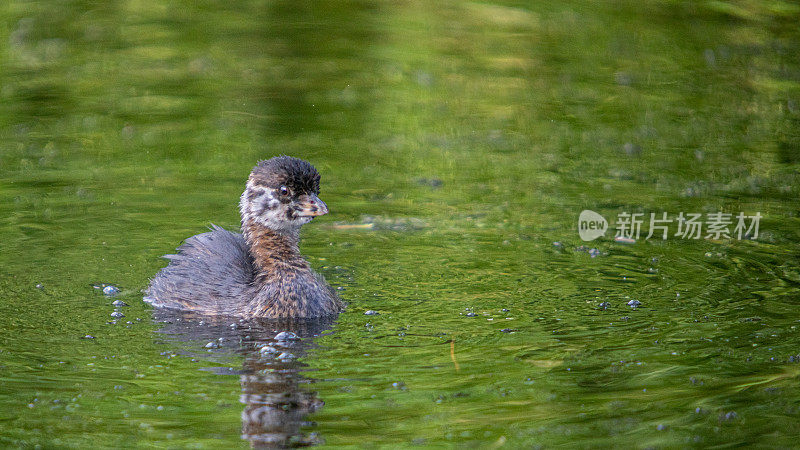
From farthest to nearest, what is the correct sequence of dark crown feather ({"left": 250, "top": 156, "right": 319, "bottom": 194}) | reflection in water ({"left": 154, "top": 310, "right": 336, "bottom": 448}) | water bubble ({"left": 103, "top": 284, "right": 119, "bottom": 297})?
water bubble ({"left": 103, "top": 284, "right": 119, "bottom": 297}) → dark crown feather ({"left": 250, "top": 156, "right": 319, "bottom": 194}) → reflection in water ({"left": 154, "top": 310, "right": 336, "bottom": 448})

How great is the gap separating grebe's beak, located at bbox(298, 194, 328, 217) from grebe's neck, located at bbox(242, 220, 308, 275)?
0.28 m

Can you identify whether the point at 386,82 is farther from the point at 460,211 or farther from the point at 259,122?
the point at 460,211

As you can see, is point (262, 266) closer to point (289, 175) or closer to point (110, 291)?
point (289, 175)

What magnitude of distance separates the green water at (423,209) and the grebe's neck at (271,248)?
1.78 feet

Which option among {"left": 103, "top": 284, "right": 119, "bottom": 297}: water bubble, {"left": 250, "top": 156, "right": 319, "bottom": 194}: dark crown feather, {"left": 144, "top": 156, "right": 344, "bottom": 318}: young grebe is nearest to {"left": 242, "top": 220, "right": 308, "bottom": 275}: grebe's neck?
{"left": 144, "top": 156, "right": 344, "bottom": 318}: young grebe

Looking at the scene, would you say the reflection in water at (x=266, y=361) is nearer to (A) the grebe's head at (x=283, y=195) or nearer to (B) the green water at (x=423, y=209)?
(B) the green water at (x=423, y=209)

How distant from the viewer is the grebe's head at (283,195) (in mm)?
9094

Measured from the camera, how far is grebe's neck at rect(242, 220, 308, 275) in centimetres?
916

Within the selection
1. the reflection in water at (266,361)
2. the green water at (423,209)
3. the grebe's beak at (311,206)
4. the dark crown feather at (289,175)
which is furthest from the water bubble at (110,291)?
the grebe's beak at (311,206)

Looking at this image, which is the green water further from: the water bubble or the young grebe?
the young grebe

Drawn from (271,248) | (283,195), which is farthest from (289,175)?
(271,248)

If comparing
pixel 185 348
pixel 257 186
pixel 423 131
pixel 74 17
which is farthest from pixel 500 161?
pixel 74 17

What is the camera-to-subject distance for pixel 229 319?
8.82 metres

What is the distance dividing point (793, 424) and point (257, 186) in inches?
181
